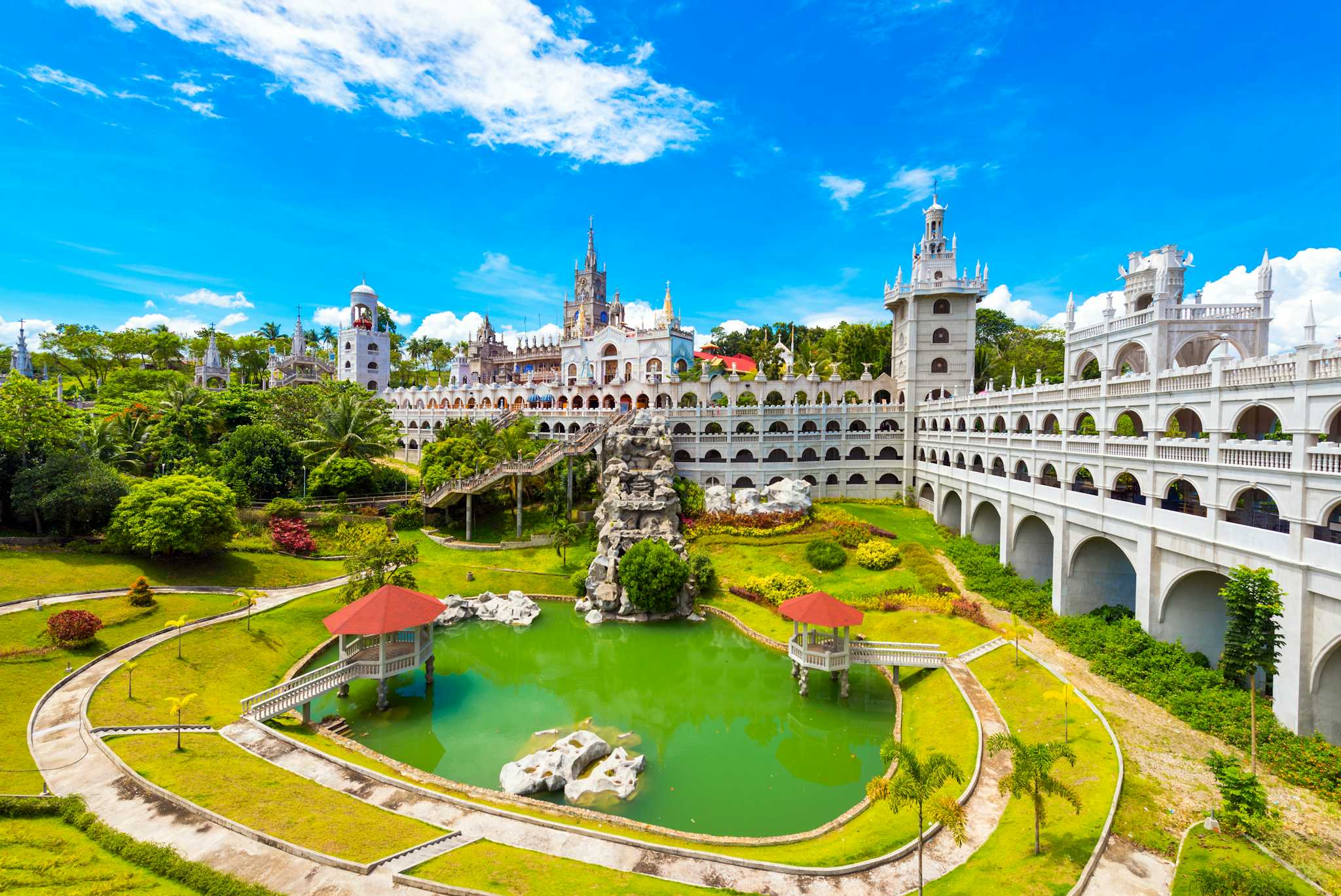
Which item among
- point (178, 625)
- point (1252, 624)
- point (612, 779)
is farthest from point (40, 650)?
point (1252, 624)

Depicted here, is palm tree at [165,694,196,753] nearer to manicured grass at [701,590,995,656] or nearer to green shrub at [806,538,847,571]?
manicured grass at [701,590,995,656]

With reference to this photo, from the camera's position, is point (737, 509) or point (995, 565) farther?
point (737, 509)

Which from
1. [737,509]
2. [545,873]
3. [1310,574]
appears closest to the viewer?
[545,873]

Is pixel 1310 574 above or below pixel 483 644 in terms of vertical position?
above

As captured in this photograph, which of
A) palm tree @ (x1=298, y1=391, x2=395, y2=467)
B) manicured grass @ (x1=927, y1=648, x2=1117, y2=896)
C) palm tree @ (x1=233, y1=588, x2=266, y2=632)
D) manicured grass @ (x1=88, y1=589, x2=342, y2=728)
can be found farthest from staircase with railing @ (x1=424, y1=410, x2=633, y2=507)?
manicured grass @ (x1=927, y1=648, x2=1117, y2=896)

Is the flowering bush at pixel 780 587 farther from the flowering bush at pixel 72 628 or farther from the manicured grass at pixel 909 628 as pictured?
the flowering bush at pixel 72 628

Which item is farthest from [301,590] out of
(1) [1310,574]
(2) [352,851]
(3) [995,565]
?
(1) [1310,574]

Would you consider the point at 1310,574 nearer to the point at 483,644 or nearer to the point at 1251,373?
the point at 1251,373
